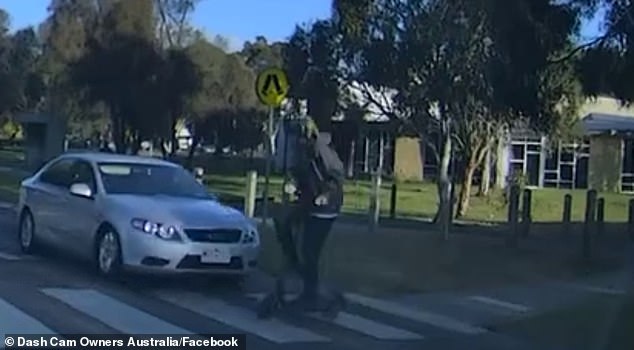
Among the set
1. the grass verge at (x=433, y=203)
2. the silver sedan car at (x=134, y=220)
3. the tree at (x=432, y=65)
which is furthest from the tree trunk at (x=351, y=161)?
the silver sedan car at (x=134, y=220)

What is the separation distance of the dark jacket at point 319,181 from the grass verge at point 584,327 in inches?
78.9

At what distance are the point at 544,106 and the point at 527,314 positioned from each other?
7.27 metres

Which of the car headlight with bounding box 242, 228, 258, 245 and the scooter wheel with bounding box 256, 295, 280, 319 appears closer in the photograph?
the scooter wheel with bounding box 256, 295, 280, 319

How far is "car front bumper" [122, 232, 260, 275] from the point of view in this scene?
12805mm

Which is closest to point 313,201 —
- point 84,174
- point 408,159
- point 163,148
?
point 84,174

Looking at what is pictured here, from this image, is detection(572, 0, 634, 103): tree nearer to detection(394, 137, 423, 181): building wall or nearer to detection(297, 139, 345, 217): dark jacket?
detection(297, 139, 345, 217): dark jacket

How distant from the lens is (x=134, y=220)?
13133 mm

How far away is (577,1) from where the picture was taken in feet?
56.1

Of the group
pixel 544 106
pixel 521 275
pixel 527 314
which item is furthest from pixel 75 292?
pixel 544 106

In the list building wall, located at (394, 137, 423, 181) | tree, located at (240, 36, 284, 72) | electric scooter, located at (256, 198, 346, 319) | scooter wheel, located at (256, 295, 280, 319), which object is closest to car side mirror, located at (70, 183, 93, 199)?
electric scooter, located at (256, 198, 346, 319)

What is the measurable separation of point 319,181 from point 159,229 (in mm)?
2479

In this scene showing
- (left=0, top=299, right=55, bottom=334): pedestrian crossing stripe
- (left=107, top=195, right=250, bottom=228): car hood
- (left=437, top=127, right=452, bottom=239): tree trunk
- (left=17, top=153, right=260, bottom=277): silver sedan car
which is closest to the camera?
(left=0, top=299, right=55, bottom=334): pedestrian crossing stripe

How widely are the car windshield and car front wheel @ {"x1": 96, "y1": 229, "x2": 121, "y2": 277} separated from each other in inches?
30.1

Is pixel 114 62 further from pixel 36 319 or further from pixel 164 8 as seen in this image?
pixel 36 319
